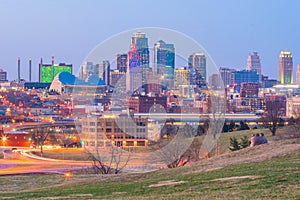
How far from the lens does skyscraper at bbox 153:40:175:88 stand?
26320 mm

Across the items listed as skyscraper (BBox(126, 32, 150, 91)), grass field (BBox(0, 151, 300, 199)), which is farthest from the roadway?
grass field (BBox(0, 151, 300, 199))

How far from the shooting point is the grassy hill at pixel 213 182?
1092 cm

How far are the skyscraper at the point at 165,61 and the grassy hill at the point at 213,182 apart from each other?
8659mm

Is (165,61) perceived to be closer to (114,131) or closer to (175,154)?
(175,154)

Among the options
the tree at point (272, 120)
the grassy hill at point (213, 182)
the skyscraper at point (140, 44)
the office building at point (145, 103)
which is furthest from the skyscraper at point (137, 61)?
the office building at point (145, 103)

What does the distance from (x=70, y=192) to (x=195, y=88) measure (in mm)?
38857

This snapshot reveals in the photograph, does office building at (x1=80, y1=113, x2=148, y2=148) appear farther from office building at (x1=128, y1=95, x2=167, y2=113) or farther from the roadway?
office building at (x1=128, y1=95, x2=167, y2=113)

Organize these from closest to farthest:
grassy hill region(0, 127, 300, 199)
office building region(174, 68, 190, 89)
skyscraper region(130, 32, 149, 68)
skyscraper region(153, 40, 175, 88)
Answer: grassy hill region(0, 127, 300, 199) → skyscraper region(153, 40, 175, 88) → skyscraper region(130, 32, 149, 68) → office building region(174, 68, 190, 89)

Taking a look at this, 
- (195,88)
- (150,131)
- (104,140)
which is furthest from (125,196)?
(195,88)

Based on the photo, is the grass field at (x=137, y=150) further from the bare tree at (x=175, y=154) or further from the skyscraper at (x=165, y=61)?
the skyscraper at (x=165, y=61)

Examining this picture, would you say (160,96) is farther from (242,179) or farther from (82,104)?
(242,179)

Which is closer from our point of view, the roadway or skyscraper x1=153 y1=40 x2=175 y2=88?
skyscraper x1=153 y1=40 x2=175 y2=88

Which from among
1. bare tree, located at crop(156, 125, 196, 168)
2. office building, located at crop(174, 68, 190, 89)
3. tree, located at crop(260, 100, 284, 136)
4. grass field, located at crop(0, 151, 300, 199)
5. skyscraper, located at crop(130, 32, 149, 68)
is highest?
skyscraper, located at crop(130, 32, 149, 68)

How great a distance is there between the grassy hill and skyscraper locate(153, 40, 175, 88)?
8659 millimetres
